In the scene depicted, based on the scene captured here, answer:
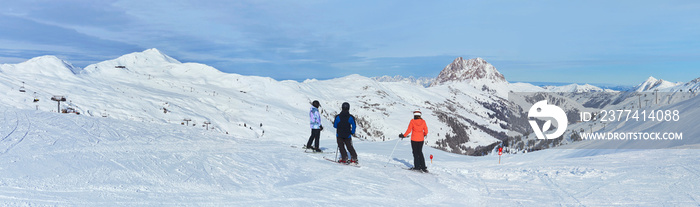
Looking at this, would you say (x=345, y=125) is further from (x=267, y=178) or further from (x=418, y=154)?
(x=267, y=178)

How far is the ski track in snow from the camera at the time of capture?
24.9ft

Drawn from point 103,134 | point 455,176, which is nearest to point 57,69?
point 103,134

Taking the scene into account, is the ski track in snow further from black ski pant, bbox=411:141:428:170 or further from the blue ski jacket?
the blue ski jacket

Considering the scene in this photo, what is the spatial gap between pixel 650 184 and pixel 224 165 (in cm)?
1192

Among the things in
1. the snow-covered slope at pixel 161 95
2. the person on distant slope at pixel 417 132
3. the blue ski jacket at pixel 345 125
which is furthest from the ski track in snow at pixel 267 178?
the snow-covered slope at pixel 161 95

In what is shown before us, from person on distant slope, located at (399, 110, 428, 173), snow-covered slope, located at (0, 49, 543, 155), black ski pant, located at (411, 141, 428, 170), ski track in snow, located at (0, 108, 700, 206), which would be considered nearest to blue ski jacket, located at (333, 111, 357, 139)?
ski track in snow, located at (0, 108, 700, 206)

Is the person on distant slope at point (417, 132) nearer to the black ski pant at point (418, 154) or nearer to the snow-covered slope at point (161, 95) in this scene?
the black ski pant at point (418, 154)

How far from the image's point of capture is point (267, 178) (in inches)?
412

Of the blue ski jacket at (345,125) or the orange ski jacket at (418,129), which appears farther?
the blue ski jacket at (345,125)

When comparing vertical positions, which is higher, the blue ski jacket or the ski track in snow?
the blue ski jacket

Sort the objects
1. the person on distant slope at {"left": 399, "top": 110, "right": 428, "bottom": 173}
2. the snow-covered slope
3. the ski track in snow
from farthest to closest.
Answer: the snow-covered slope → the person on distant slope at {"left": 399, "top": 110, "right": 428, "bottom": 173} → the ski track in snow

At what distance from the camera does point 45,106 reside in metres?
35.6

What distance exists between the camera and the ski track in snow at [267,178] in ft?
24.9

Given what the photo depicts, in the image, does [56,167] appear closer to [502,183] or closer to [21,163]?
[21,163]
